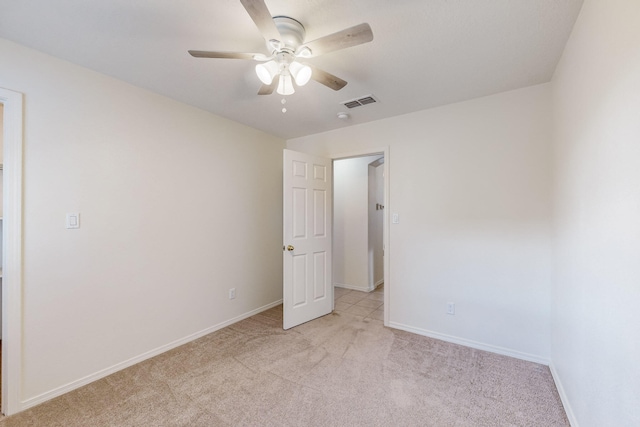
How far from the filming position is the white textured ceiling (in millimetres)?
1456

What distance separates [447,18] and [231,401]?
2.74m

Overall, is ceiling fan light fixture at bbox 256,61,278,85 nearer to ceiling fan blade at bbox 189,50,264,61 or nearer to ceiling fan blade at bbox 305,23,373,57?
ceiling fan blade at bbox 189,50,264,61

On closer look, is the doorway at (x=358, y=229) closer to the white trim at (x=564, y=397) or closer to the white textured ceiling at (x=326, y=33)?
the white textured ceiling at (x=326, y=33)

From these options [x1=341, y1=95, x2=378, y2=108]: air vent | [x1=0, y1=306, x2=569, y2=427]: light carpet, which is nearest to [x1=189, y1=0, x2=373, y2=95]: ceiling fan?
[x1=341, y1=95, x2=378, y2=108]: air vent

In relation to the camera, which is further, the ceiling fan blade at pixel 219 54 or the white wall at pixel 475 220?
the white wall at pixel 475 220

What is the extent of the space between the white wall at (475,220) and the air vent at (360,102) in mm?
510

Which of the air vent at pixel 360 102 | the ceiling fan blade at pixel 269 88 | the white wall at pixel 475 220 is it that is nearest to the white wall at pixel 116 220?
the ceiling fan blade at pixel 269 88

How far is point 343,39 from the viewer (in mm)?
1355

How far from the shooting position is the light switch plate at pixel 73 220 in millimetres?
1950

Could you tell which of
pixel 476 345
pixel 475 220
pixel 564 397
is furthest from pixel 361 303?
pixel 564 397

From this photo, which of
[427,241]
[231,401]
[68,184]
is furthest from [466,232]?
[68,184]

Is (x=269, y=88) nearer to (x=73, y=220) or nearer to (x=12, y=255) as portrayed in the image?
(x=73, y=220)

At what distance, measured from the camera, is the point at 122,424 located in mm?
1625

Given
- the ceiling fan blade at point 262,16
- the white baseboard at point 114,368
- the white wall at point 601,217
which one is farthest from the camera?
the white baseboard at point 114,368
